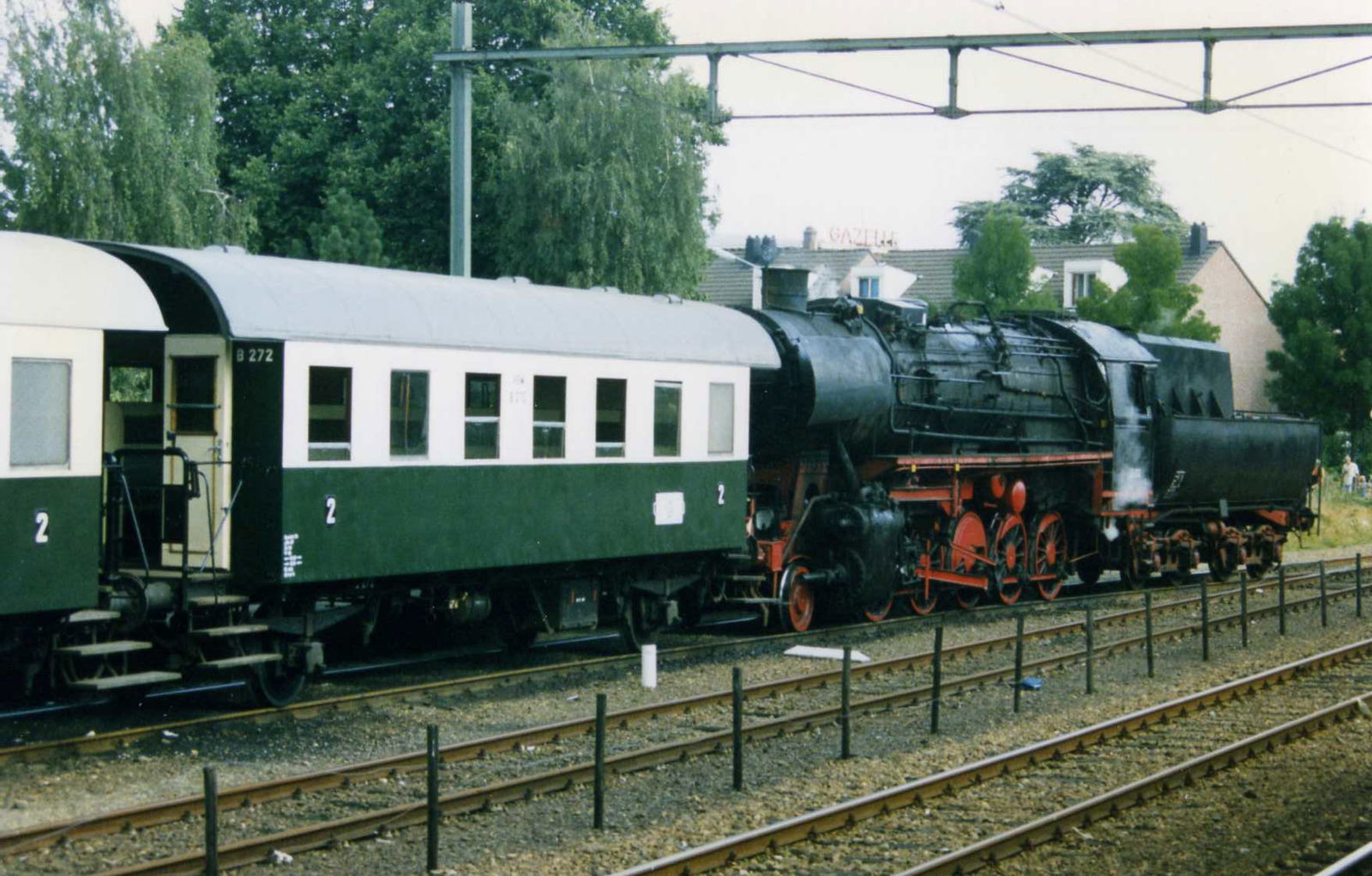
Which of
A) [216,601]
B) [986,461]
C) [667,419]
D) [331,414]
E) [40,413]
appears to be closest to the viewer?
[40,413]

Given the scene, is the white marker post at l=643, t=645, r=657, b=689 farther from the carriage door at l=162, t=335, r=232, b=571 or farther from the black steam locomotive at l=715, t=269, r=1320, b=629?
the carriage door at l=162, t=335, r=232, b=571

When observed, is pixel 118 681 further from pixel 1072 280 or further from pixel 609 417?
pixel 1072 280

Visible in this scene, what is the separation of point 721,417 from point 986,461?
475 cm

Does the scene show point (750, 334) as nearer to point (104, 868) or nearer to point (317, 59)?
point (104, 868)

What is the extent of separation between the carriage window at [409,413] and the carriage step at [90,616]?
257 cm

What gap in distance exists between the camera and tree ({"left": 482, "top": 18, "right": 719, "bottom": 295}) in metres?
40.6

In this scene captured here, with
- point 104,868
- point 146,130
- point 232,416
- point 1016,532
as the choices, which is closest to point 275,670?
point 232,416

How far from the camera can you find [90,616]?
1115cm

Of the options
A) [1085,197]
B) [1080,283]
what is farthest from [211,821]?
[1085,197]

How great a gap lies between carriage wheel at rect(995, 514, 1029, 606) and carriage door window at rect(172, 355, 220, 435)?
11.7 meters

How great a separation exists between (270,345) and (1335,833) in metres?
7.77

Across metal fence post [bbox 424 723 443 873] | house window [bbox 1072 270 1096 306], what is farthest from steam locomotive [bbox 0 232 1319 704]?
house window [bbox 1072 270 1096 306]

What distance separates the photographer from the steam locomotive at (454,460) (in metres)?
11.1

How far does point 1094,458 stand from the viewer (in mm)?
22453
